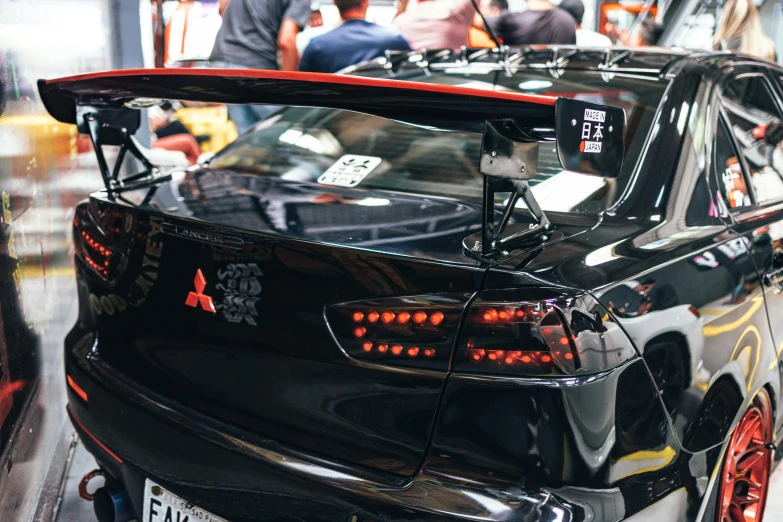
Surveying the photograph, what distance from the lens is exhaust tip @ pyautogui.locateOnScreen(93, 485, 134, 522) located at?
206cm

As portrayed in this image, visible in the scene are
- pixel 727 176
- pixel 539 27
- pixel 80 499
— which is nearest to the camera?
pixel 727 176

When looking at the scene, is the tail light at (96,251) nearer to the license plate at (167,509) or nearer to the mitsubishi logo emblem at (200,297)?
the mitsubishi logo emblem at (200,297)

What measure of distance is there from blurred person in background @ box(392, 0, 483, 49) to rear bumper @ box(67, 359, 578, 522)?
381 centimetres

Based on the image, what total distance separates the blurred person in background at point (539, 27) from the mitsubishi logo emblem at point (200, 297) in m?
4.18

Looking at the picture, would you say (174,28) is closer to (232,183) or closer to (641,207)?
(232,183)

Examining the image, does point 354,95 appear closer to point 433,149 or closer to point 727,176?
point 433,149

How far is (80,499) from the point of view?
111 inches

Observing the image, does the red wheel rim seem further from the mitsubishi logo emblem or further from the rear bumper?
the mitsubishi logo emblem

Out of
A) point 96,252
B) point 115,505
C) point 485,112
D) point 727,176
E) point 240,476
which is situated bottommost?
point 115,505

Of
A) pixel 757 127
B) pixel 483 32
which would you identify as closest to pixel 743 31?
pixel 483 32

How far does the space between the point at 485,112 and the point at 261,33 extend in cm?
415

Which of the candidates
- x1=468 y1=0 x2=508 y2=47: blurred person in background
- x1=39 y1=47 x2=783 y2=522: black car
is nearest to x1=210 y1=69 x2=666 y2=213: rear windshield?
x1=39 y1=47 x2=783 y2=522: black car

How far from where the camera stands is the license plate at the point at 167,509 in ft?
5.76

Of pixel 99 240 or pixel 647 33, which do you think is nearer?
pixel 99 240
